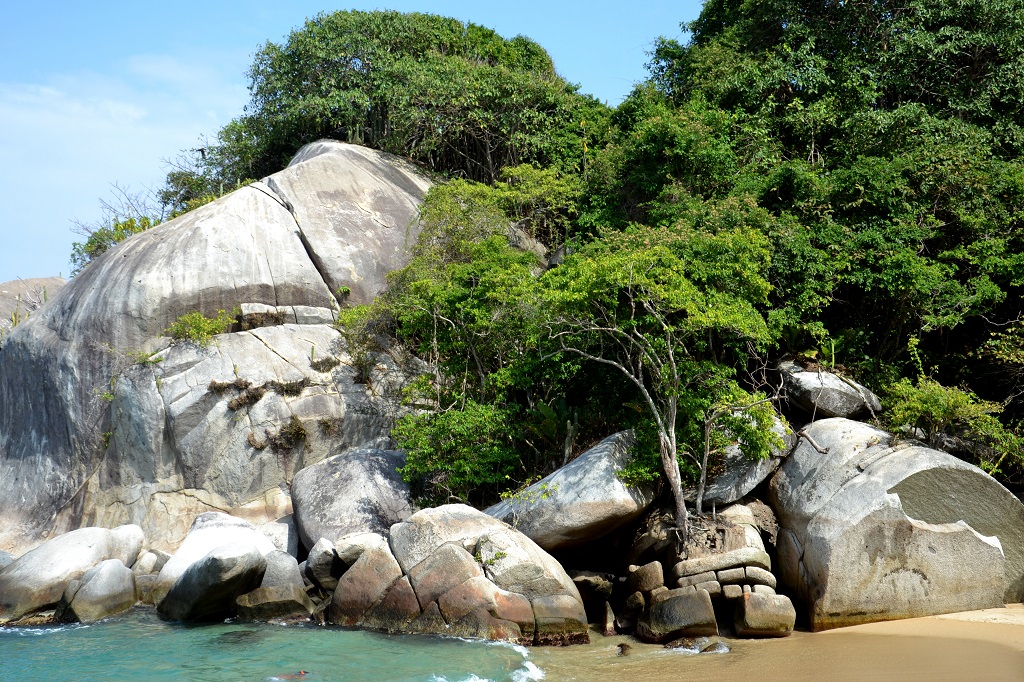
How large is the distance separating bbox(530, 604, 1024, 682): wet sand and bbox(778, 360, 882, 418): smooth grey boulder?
335 centimetres

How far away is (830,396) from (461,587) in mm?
6415

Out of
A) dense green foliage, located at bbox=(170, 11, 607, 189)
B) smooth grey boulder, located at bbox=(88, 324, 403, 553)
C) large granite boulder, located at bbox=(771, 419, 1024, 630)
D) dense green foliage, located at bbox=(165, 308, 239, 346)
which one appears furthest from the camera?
dense green foliage, located at bbox=(170, 11, 607, 189)

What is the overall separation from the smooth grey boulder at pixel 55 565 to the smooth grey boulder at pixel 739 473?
348 inches

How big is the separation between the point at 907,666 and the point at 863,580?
1946 mm

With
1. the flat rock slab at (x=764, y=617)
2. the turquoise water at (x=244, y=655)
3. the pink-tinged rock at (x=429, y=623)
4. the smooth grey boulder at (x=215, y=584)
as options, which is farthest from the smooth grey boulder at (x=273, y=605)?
the flat rock slab at (x=764, y=617)

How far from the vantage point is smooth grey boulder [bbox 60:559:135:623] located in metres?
11.7

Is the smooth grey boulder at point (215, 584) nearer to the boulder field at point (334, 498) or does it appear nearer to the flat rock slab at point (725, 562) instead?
the boulder field at point (334, 498)

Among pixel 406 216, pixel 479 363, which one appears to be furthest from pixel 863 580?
pixel 406 216

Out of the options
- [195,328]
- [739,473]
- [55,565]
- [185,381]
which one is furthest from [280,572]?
[739,473]

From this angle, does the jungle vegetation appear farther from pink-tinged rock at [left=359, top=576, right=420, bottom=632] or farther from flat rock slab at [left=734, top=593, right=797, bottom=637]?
pink-tinged rock at [left=359, top=576, right=420, bottom=632]

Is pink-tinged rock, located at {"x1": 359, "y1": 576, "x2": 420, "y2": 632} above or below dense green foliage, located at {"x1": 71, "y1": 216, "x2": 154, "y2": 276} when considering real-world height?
below

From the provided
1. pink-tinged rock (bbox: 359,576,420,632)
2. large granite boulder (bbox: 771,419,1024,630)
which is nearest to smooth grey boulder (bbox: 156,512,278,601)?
pink-tinged rock (bbox: 359,576,420,632)

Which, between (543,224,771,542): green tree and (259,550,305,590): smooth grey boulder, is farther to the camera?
(259,550,305,590): smooth grey boulder

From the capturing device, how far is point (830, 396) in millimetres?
12859
